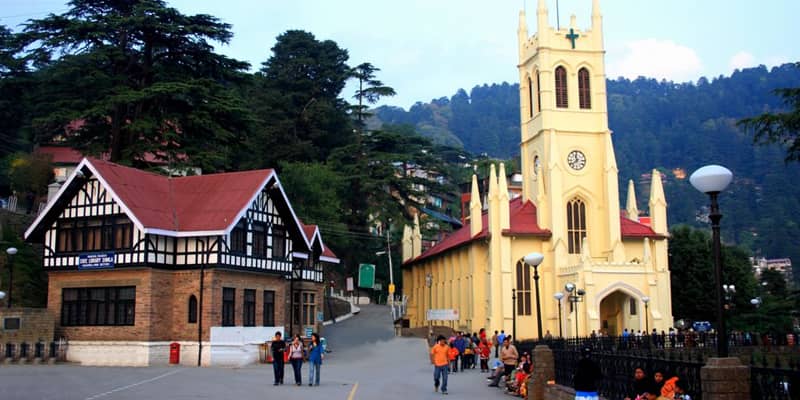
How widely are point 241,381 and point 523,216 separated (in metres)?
32.1

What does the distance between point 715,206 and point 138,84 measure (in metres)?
39.1

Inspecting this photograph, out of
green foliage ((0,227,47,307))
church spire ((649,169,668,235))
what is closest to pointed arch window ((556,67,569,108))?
church spire ((649,169,668,235))

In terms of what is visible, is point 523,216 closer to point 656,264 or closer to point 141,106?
point 656,264

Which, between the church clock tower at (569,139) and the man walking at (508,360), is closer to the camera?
the man walking at (508,360)

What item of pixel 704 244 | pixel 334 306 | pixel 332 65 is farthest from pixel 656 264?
pixel 332 65

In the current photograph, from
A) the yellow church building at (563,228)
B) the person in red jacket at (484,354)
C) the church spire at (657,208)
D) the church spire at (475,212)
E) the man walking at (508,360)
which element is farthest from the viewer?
the church spire at (475,212)

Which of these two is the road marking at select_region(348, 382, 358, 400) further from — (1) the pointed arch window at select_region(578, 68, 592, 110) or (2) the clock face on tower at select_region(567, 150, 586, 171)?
(1) the pointed arch window at select_region(578, 68, 592, 110)

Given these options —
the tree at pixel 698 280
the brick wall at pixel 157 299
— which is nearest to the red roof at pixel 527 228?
the tree at pixel 698 280

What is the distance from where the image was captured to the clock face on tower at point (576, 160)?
5359 centimetres

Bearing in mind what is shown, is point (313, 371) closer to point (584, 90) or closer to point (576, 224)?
point (576, 224)

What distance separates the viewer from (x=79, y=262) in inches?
1291

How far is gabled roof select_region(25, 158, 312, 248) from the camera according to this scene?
31781 millimetres

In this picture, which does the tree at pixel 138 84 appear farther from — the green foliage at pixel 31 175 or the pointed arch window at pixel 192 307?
the pointed arch window at pixel 192 307

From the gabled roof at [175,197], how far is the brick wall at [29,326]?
3539 millimetres
